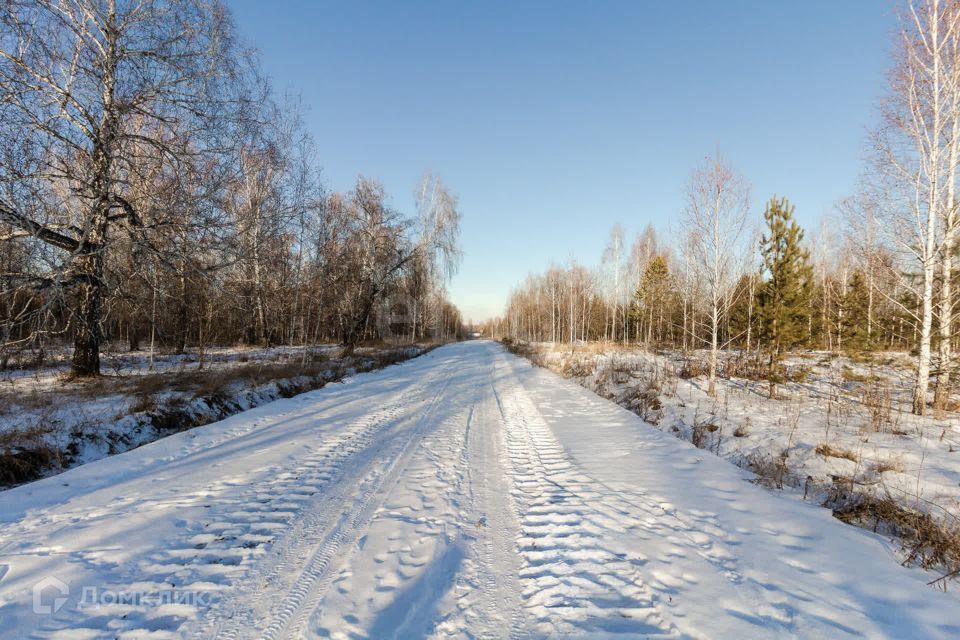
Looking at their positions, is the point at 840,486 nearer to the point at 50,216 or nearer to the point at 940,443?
the point at 940,443

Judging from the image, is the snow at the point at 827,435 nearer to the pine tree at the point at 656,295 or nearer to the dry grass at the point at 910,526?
the dry grass at the point at 910,526

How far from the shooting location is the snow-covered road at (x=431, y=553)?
7.57ft

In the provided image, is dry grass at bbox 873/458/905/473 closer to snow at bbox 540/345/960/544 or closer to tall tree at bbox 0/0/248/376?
snow at bbox 540/345/960/544

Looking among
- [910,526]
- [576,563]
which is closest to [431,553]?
[576,563]

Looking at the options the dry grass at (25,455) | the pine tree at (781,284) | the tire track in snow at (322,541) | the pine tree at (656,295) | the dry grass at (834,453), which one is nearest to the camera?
the tire track in snow at (322,541)

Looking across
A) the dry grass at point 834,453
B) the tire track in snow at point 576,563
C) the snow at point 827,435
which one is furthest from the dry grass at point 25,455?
the dry grass at point 834,453

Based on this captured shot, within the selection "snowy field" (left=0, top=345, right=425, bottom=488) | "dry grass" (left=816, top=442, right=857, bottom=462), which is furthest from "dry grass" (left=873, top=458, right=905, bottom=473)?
"snowy field" (left=0, top=345, right=425, bottom=488)

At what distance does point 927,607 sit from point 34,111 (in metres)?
13.4

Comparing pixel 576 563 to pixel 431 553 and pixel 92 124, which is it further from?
→ pixel 92 124

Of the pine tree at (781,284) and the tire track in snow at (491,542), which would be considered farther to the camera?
the pine tree at (781,284)

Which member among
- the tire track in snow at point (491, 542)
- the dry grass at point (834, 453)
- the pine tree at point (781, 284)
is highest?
the pine tree at point (781, 284)

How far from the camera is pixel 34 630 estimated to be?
6.84 feet

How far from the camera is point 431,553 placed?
3055 mm

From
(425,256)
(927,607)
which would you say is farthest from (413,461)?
(425,256)
